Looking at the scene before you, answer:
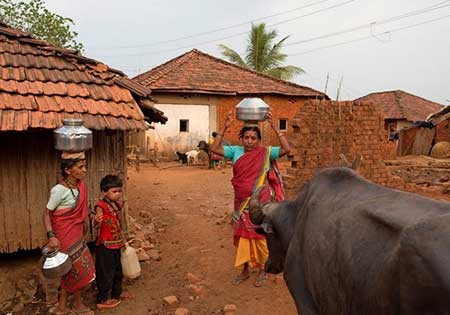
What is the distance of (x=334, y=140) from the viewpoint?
7.88 metres

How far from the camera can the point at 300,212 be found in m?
2.56

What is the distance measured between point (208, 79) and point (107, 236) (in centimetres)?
1600

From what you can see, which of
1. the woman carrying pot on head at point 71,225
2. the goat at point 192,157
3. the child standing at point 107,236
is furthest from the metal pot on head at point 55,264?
the goat at point 192,157

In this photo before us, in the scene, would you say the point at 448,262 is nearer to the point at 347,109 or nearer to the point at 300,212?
the point at 300,212

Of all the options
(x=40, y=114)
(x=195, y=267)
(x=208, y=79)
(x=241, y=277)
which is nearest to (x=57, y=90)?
(x=40, y=114)

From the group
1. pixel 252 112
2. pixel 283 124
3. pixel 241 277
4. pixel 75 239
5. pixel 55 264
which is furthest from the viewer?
pixel 283 124

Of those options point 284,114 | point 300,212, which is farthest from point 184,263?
point 284,114

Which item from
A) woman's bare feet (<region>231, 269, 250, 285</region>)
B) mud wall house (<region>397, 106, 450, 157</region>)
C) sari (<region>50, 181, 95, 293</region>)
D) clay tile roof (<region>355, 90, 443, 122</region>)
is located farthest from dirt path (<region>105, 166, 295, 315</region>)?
clay tile roof (<region>355, 90, 443, 122</region>)

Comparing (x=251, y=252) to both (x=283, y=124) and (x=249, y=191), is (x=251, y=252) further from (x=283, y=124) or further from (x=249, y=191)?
(x=283, y=124)

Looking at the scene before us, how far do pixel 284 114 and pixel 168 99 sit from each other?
574 cm

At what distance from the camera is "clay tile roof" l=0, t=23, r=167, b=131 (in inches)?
174

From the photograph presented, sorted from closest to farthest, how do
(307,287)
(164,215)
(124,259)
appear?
(307,287) < (124,259) < (164,215)

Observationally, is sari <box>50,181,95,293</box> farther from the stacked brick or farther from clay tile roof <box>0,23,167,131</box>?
the stacked brick

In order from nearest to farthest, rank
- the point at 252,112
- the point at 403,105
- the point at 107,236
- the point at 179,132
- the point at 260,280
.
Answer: the point at 107,236, the point at 252,112, the point at 260,280, the point at 179,132, the point at 403,105
